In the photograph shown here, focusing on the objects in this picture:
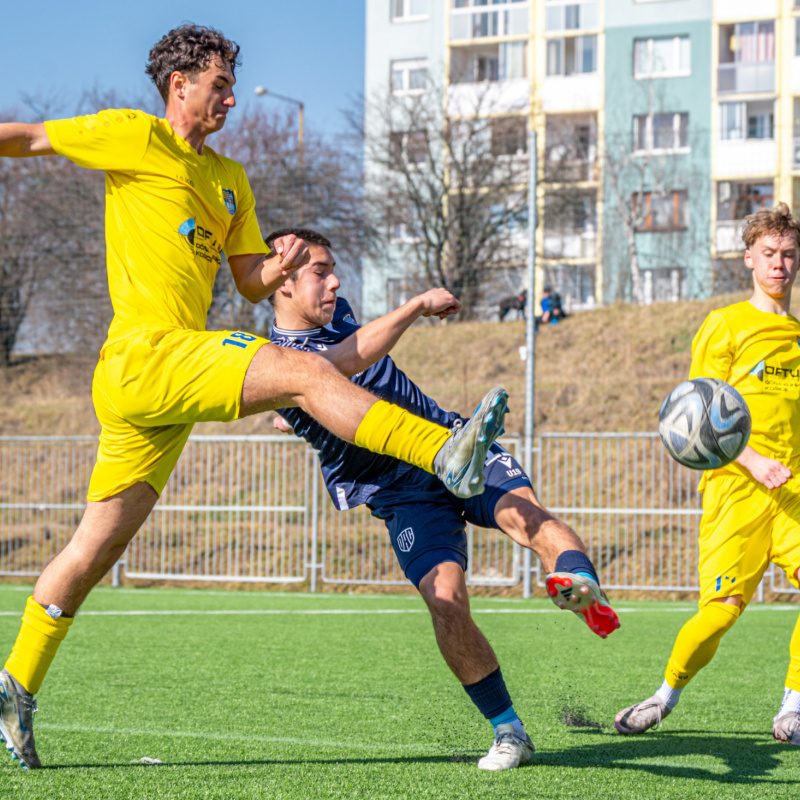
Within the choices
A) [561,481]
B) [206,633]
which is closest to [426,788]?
[206,633]

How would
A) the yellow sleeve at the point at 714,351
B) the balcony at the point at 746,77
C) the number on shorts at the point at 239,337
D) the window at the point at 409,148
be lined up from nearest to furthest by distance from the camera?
the number on shorts at the point at 239,337
the yellow sleeve at the point at 714,351
the window at the point at 409,148
the balcony at the point at 746,77

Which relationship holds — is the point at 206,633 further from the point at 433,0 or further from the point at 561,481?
the point at 433,0

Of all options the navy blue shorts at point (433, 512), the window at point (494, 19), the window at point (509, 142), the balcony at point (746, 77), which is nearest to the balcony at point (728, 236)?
the window at point (509, 142)

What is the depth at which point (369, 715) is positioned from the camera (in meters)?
5.19

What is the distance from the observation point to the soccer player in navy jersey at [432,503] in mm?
3898

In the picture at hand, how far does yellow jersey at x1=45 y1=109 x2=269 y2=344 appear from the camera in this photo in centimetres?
394

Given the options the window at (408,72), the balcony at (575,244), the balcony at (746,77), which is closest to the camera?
the balcony at (575,244)

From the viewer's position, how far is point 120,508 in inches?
159

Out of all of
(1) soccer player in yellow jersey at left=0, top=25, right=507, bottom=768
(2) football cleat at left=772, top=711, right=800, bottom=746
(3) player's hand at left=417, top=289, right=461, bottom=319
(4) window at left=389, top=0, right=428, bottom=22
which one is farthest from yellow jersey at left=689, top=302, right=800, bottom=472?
(4) window at left=389, top=0, right=428, bottom=22

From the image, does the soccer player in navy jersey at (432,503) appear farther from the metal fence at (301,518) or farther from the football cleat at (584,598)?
the metal fence at (301,518)

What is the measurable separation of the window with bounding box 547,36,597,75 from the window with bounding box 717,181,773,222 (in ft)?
57.1

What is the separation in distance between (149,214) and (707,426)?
2.29 m

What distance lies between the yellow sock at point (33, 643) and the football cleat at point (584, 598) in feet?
6.36

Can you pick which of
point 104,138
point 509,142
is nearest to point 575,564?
point 104,138
